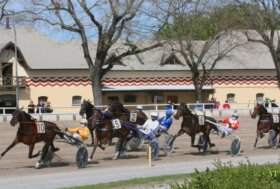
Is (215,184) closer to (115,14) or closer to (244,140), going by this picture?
(244,140)

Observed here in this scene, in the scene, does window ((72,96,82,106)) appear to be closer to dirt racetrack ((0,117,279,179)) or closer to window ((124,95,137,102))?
window ((124,95,137,102))

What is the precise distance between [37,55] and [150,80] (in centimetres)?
1130

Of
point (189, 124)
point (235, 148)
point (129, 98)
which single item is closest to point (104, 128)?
point (189, 124)

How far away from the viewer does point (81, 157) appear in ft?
67.9

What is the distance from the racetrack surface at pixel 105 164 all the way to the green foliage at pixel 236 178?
6.87 meters

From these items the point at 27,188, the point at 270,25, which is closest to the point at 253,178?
the point at 27,188

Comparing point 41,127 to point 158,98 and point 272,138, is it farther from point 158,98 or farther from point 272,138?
point 158,98

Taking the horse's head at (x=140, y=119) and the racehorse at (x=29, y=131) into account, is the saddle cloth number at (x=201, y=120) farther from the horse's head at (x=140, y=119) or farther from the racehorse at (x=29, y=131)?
the racehorse at (x=29, y=131)

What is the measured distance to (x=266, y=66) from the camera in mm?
65875

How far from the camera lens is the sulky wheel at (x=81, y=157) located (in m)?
20.6

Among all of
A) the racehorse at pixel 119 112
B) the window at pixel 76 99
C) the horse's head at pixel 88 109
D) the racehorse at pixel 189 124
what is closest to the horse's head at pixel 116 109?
the racehorse at pixel 119 112

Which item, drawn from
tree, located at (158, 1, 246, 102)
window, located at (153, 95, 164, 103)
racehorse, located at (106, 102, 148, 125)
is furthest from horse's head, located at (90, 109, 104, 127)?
window, located at (153, 95, 164, 103)

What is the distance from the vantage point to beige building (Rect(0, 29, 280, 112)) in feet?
183

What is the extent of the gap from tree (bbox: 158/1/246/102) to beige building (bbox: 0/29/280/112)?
6.84ft
